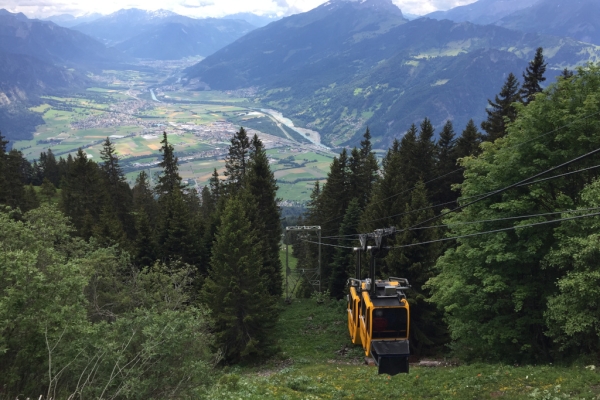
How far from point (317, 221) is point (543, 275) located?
33505 millimetres

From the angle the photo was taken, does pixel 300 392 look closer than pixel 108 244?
Yes

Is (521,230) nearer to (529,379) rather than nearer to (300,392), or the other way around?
(529,379)

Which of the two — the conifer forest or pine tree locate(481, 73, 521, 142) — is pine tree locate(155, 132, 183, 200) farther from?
pine tree locate(481, 73, 521, 142)

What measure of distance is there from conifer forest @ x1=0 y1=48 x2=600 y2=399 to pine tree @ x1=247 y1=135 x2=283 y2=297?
0.15 metres

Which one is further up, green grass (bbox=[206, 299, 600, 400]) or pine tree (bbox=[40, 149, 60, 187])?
pine tree (bbox=[40, 149, 60, 187])

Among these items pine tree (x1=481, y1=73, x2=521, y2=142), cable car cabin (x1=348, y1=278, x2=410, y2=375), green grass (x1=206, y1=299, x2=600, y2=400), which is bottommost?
green grass (x1=206, y1=299, x2=600, y2=400)

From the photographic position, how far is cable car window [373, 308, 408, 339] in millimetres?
13852

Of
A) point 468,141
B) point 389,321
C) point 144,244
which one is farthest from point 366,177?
point 389,321

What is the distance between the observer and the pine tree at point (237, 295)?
88.3 feet

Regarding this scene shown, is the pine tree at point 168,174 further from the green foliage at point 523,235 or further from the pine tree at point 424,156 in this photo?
the green foliage at point 523,235

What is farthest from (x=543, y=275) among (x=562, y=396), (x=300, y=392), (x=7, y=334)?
(x=7, y=334)

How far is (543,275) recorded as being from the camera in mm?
19078

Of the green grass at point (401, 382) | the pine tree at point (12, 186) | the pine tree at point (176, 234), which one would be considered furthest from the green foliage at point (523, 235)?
the pine tree at point (12, 186)

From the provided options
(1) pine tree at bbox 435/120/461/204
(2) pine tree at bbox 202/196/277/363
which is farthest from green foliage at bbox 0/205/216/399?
(1) pine tree at bbox 435/120/461/204
